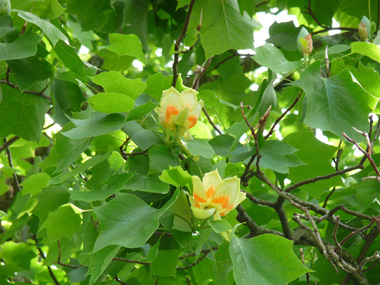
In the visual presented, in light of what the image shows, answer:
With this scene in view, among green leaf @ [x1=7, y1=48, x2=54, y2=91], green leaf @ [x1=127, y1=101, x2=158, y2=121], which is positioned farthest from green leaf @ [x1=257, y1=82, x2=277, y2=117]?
green leaf @ [x1=7, y1=48, x2=54, y2=91]

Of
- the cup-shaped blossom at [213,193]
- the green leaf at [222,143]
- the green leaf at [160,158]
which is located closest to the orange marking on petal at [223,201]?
the cup-shaped blossom at [213,193]

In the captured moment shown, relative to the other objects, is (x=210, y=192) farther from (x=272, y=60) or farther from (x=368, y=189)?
(x=368, y=189)

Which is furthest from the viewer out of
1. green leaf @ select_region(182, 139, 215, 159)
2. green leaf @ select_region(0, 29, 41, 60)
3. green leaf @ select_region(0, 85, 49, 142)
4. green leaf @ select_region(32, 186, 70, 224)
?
green leaf @ select_region(0, 85, 49, 142)

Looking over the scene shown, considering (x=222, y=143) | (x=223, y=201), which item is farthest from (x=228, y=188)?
(x=222, y=143)

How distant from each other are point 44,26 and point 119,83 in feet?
0.70

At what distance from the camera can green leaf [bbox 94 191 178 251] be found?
0.94 metres

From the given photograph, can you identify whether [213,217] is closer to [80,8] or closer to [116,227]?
[116,227]

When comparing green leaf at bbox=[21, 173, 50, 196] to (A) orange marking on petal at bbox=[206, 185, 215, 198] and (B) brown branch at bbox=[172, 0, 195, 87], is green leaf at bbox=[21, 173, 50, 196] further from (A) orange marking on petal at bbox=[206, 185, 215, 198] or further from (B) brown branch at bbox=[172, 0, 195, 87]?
(A) orange marking on petal at bbox=[206, 185, 215, 198]

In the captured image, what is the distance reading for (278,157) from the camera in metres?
1.24

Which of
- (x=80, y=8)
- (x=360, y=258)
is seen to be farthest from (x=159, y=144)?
(x=80, y=8)

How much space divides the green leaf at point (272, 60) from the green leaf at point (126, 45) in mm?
394

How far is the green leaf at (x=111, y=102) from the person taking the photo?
108cm

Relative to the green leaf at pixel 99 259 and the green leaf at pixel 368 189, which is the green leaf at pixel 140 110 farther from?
the green leaf at pixel 368 189

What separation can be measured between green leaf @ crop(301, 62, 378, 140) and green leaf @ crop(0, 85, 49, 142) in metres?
0.81
